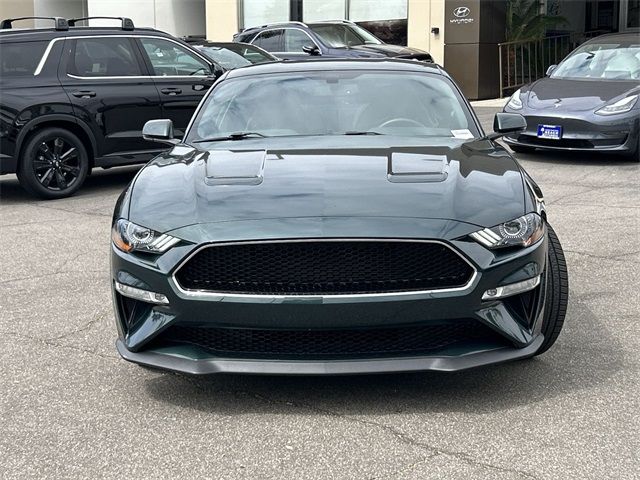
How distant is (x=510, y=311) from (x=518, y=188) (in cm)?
62

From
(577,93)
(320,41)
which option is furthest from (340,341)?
(320,41)

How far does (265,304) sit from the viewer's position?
3.62 metres

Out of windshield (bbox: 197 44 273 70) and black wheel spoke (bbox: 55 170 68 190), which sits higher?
windshield (bbox: 197 44 273 70)

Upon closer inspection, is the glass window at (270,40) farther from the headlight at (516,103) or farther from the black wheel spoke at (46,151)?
the black wheel spoke at (46,151)

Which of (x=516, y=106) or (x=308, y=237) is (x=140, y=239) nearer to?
(x=308, y=237)

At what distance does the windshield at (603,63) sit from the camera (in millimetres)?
11703

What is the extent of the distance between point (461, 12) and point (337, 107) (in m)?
15.5

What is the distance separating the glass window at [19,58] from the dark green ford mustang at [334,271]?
6.17m

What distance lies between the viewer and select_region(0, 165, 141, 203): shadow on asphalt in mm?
10094

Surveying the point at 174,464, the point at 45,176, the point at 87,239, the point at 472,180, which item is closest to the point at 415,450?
the point at 174,464

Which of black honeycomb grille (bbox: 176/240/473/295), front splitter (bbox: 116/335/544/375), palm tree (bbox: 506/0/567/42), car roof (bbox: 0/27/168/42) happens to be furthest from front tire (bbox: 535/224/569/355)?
palm tree (bbox: 506/0/567/42)

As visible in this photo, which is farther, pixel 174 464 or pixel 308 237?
pixel 308 237

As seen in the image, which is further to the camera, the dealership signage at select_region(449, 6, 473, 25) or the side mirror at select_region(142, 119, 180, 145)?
the dealership signage at select_region(449, 6, 473, 25)

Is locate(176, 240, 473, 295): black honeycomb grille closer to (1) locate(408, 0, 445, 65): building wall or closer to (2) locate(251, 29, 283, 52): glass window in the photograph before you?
(2) locate(251, 29, 283, 52): glass window
